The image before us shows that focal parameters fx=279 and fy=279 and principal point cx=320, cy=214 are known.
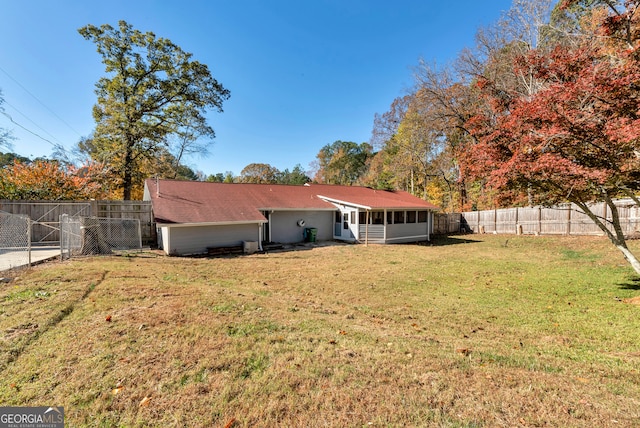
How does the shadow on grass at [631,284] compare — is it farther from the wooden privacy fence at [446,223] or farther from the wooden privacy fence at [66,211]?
the wooden privacy fence at [66,211]

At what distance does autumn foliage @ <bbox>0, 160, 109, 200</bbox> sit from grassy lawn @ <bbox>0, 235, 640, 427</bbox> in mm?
10947

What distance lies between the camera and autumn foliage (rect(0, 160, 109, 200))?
1480 centimetres

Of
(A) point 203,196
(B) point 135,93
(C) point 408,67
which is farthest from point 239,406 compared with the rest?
(C) point 408,67

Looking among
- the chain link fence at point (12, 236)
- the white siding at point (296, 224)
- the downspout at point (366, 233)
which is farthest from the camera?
the white siding at point (296, 224)

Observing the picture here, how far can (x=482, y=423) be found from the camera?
216 cm

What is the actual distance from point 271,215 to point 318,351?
13.5 metres

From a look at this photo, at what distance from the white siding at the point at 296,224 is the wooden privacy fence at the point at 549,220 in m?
12.0

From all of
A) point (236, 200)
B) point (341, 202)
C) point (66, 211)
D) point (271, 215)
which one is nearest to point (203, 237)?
point (236, 200)

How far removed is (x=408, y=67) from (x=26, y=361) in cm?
2617

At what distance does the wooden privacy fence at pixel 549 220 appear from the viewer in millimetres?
14609

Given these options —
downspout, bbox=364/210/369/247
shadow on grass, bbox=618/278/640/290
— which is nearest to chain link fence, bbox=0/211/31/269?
downspout, bbox=364/210/369/247

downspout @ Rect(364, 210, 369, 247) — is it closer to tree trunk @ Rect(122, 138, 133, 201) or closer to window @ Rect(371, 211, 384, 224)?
window @ Rect(371, 211, 384, 224)

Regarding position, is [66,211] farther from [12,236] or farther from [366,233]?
[366,233]

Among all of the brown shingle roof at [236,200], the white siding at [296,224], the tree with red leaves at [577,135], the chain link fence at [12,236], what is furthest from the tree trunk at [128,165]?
the tree with red leaves at [577,135]
